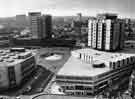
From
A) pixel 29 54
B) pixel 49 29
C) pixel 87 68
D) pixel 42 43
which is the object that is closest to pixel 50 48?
pixel 42 43

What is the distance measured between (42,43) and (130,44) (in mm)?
25108

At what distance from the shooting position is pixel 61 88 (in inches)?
803

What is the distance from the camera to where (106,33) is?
30.0 meters

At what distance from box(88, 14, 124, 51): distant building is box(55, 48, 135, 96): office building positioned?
6.18 m

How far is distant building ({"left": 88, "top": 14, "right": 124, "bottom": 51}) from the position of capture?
97.6 feet

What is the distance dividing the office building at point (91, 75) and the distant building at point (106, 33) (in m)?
6.18

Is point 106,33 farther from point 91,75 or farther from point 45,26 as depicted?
point 45,26

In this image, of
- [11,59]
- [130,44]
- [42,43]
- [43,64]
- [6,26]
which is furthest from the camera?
[6,26]

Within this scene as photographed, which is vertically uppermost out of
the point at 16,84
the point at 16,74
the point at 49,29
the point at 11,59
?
the point at 49,29

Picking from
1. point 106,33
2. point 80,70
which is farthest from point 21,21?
point 80,70

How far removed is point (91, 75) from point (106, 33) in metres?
13.4

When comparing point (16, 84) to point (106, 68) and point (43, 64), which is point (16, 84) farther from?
point (106, 68)

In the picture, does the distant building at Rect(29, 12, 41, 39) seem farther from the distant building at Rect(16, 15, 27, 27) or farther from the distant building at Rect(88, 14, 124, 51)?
the distant building at Rect(16, 15, 27, 27)

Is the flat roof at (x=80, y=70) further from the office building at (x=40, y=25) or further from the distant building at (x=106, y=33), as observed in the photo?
the office building at (x=40, y=25)
